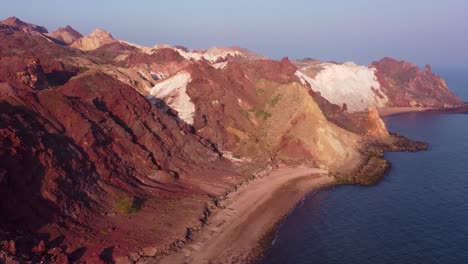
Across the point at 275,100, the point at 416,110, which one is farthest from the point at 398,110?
the point at 275,100

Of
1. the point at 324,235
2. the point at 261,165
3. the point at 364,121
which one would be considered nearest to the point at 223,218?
the point at 324,235

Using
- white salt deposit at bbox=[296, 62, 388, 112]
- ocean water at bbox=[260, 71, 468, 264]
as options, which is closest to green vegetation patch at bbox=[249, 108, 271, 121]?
ocean water at bbox=[260, 71, 468, 264]

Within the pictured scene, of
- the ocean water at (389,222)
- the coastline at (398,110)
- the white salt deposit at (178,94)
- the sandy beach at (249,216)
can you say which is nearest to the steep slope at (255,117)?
the white salt deposit at (178,94)

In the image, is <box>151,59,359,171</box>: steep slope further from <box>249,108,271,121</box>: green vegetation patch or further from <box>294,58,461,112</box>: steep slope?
<box>294,58,461,112</box>: steep slope

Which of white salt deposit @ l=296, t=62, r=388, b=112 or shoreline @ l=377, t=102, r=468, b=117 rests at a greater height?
white salt deposit @ l=296, t=62, r=388, b=112

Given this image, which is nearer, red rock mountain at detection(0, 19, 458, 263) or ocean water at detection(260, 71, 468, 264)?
red rock mountain at detection(0, 19, 458, 263)

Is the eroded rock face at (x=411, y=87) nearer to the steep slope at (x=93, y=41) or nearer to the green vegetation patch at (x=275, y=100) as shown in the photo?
the green vegetation patch at (x=275, y=100)

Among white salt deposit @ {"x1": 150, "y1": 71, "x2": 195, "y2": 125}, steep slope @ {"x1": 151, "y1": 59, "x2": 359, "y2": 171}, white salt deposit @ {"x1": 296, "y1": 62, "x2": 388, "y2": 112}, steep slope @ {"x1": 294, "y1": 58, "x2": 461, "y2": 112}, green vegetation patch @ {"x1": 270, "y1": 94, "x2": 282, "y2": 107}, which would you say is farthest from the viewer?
steep slope @ {"x1": 294, "y1": 58, "x2": 461, "y2": 112}

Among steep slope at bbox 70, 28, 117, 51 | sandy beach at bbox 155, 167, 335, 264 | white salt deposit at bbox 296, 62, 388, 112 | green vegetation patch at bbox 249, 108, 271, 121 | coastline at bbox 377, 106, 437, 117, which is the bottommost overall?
sandy beach at bbox 155, 167, 335, 264
